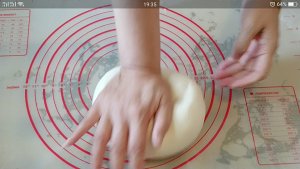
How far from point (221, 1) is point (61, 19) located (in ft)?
1.37

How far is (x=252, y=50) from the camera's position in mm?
704

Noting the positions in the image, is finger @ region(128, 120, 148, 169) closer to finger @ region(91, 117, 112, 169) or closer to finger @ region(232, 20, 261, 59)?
finger @ region(91, 117, 112, 169)

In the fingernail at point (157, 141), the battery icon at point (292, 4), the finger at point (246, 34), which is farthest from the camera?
the battery icon at point (292, 4)

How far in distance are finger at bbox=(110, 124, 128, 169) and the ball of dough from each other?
45 millimetres

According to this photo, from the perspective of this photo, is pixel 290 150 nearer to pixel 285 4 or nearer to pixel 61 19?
pixel 285 4

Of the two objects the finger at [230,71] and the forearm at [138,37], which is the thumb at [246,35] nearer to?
the finger at [230,71]

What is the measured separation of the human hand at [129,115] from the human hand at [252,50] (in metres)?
0.17

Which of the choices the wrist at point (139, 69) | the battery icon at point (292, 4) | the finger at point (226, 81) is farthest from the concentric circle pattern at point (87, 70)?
the battery icon at point (292, 4)

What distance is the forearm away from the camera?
61 centimetres

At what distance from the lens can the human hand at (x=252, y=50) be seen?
2.19 feet

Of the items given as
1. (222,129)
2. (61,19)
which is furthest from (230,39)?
(61,19)

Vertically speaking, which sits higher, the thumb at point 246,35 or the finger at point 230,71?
the thumb at point 246,35

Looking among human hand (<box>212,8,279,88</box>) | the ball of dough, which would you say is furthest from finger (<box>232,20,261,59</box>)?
the ball of dough

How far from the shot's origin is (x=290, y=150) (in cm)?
66
